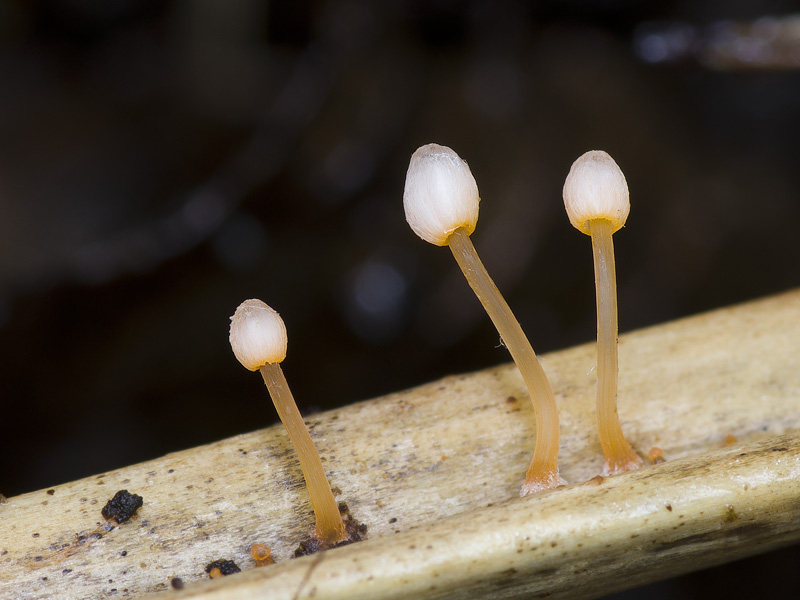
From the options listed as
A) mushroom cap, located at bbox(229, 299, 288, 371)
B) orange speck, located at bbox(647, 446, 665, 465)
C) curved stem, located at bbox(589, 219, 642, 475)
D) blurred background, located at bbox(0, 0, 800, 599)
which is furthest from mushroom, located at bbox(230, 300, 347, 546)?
blurred background, located at bbox(0, 0, 800, 599)

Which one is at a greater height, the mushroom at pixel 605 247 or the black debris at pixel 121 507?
the mushroom at pixel 605 247

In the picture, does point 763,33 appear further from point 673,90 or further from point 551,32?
point 551,32

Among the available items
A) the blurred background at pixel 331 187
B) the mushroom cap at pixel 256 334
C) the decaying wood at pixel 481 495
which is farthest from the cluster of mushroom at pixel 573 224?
the blurred background at pixel 331 187

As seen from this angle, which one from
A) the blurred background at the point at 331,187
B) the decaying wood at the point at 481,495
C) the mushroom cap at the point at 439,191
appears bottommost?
the decaying wood at the point at 481,495

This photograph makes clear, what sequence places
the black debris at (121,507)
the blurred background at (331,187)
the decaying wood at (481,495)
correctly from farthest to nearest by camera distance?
the blurred background at (331,187) < the black debris at (121,507) < the decaying wood at (481,495)

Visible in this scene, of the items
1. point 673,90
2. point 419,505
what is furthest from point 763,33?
point 419,505

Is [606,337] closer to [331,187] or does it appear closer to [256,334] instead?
[256,334]

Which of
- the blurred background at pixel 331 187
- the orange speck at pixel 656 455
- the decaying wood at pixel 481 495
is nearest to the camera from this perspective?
the decaying wood at pixel 481 495

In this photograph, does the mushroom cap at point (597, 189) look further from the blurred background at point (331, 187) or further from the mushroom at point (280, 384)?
the blurred background at point (331, 187)

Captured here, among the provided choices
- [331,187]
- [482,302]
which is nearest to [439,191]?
[482,302]
